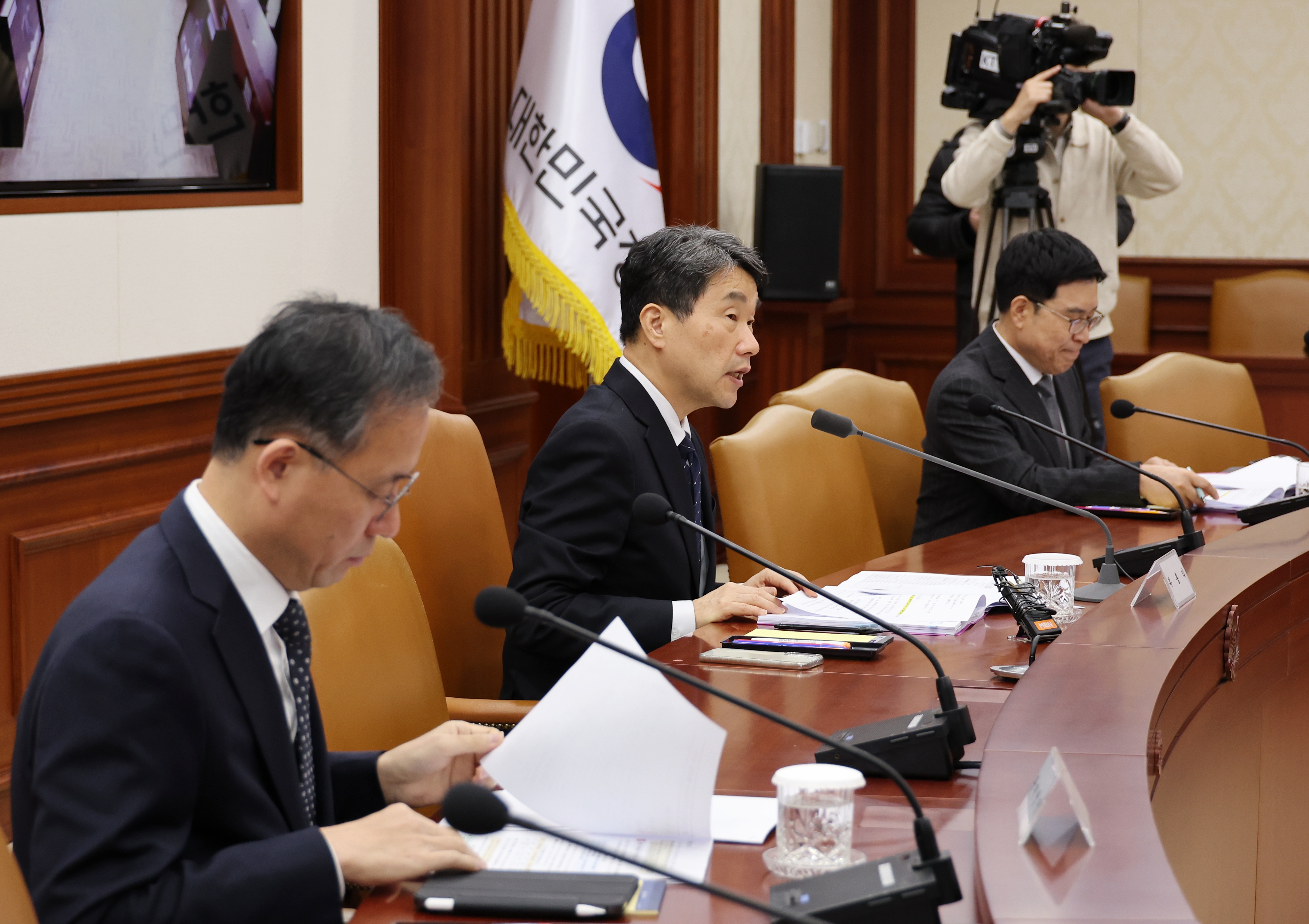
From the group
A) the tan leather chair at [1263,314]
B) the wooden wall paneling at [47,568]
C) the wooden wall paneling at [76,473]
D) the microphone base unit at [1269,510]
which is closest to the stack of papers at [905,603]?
the microphone base unit at [1269,510]

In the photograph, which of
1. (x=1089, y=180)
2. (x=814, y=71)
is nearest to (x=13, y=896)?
(x=1089, y=180)

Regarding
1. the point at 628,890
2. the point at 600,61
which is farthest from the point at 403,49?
the point at 628,890

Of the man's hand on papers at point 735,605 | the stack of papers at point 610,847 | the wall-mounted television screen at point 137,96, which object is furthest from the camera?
the wall-mounted television screen at point 137,96

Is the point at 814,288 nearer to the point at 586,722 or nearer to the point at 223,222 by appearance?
the point at 223,222

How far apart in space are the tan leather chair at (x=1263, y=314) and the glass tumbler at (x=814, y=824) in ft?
17.0

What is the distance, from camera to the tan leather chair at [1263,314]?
6.07 m

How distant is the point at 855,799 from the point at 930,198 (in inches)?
138

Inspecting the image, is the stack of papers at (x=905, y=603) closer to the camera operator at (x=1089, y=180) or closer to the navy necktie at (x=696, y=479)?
the navy necktie at (x=696, y=479)

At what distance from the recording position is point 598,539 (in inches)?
91.0

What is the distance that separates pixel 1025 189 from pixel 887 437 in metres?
1.18

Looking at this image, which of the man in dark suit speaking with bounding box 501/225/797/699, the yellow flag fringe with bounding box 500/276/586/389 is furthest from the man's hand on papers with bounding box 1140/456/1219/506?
the yellow flag fringe with bounding box 500/276/586/389

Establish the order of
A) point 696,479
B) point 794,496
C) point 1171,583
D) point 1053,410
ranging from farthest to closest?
1. point 1053,410
2. point 794,496
3. point 696,479
4. point 1171,583

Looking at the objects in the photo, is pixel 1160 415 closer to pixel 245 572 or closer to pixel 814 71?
pixel 245 572

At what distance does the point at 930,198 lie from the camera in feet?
15.4
